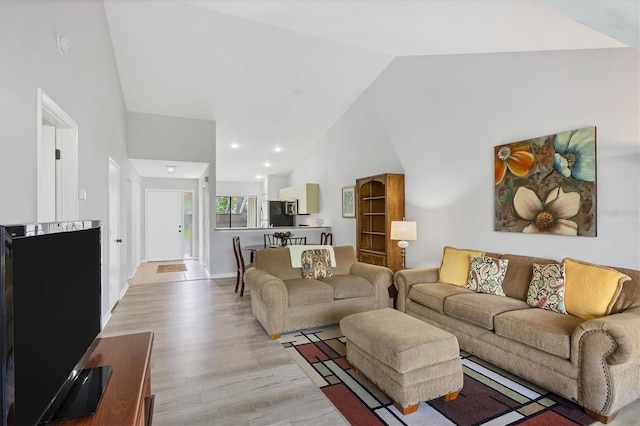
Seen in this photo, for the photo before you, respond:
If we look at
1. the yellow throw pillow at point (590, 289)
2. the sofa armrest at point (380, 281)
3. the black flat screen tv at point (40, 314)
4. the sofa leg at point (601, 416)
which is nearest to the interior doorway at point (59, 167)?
the black flat screen tv at point (40, 314)

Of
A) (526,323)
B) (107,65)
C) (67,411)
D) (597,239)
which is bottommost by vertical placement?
(526,323)

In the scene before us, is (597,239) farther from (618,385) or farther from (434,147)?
(434,147)

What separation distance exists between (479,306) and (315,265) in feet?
6.23

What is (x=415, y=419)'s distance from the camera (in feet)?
6.86

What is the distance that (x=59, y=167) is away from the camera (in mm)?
2795

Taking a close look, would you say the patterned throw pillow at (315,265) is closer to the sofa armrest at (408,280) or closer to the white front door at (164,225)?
the sofa armrest at (408,280)

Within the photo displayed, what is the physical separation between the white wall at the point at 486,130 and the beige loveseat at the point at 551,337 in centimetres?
50

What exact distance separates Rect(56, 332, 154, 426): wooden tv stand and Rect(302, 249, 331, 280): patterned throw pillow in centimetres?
241

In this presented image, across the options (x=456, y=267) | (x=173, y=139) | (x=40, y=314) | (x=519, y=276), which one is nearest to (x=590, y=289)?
(x=519, y=276)

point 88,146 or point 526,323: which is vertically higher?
point 88,146

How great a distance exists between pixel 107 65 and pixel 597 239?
5.62 m

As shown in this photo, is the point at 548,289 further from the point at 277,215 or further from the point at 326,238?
the point at 277,215

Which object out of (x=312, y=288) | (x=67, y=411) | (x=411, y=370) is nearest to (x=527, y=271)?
(x=411, y=370)

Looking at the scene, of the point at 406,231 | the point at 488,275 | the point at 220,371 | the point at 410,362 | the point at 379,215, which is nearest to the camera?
the point at 410,362
